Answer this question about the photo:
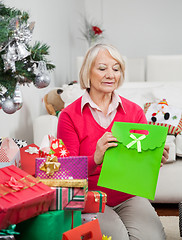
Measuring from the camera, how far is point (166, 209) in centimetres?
255

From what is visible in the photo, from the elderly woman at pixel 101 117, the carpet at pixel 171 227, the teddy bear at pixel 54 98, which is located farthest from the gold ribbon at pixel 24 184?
the teddy bear at pixel 54 98

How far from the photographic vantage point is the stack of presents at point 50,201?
3.02 feet

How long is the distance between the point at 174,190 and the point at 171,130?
1.52 ft

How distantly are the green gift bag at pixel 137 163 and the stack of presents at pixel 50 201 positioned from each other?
0.10 meters

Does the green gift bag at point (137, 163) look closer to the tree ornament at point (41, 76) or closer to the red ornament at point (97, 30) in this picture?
the tree ornament at point (41, 76)

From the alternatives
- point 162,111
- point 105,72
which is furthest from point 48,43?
point 105,72

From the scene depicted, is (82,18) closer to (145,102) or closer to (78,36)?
(78,36)

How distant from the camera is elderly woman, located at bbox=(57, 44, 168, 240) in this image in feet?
4.87

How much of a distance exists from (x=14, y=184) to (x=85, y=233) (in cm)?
26

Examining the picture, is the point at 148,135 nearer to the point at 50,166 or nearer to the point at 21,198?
the point at 50,166

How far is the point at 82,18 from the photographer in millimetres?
5047

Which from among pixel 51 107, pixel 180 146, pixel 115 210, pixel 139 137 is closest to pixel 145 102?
pixel 180 146

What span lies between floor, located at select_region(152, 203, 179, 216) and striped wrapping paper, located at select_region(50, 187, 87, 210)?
1.56 meters

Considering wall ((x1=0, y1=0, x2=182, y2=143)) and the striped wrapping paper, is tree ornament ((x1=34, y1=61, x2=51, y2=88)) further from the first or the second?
wall ((x1=0, y1=0, x2=182, y2=143))
